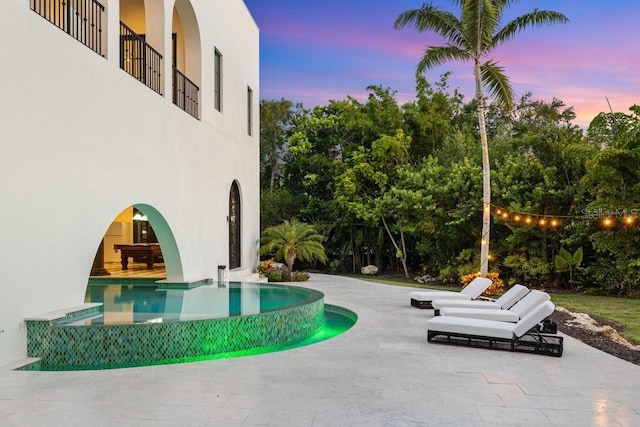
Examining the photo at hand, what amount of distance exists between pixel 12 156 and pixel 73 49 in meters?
2.40

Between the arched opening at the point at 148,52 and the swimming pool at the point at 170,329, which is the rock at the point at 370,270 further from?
the arched opening at the point at 148,52

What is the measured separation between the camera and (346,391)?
5414 mm

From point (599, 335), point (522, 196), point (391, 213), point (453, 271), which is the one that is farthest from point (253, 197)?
point (599, 335)

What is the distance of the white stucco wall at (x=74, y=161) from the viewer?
272 inches

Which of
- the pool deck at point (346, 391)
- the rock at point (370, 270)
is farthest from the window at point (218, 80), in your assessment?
the rock at point (370, 270)

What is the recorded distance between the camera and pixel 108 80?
956cm

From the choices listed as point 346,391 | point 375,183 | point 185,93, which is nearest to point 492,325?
point 346,391

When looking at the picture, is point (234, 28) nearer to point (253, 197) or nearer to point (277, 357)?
point (253, 197)

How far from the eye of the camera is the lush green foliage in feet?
55.3

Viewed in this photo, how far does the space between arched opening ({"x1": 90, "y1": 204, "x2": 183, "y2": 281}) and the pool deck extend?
587 cm

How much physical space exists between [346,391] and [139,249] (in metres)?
13.9

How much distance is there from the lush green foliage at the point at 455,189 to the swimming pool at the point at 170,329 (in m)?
9.95

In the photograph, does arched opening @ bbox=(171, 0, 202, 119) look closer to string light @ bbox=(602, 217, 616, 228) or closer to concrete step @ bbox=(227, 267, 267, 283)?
concrete step @ bbox=(227, 267, 267, 283)

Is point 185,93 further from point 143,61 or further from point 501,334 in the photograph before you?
point 501,334
